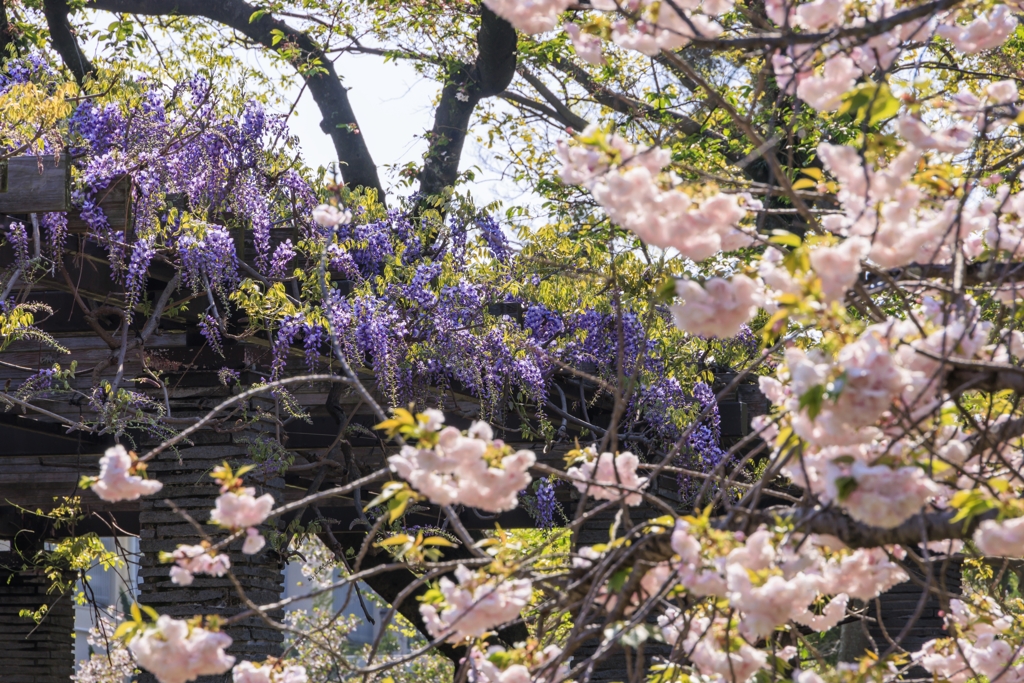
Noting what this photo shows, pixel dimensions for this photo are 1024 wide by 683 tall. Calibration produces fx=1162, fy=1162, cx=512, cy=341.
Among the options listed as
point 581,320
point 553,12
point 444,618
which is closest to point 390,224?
point 581,320

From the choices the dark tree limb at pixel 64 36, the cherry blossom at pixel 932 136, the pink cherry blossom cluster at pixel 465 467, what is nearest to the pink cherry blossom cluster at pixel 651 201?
the cherry blossom at pixel 932 136

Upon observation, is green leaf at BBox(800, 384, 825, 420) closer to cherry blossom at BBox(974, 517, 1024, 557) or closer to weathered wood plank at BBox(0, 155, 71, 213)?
cherry blossom at BBox(974, 517, 1024, 557)

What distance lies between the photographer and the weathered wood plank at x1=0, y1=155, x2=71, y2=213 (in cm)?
369

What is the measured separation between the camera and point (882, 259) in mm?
2051

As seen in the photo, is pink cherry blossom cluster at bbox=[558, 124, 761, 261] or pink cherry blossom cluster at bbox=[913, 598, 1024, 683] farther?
pink cherry blossom cluster at bbox=[913, 598, 1024, 683]

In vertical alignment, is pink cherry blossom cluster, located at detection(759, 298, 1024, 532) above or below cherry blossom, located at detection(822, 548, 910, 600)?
above

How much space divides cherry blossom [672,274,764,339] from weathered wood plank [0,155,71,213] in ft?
7.95

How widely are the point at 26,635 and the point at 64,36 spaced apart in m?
4.18

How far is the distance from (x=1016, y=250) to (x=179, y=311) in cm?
338

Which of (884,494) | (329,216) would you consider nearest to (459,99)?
(329,216)

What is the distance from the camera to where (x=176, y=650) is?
2156mm

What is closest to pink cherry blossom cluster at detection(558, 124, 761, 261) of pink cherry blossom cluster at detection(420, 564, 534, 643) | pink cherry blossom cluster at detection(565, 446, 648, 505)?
pink cherry blossom cluster at detection(565, 446, 648, 505)

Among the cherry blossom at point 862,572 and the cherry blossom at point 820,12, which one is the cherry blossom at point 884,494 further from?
the cherry blossom at point 820,12

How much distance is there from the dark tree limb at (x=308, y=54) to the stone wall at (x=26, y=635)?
3723mm
